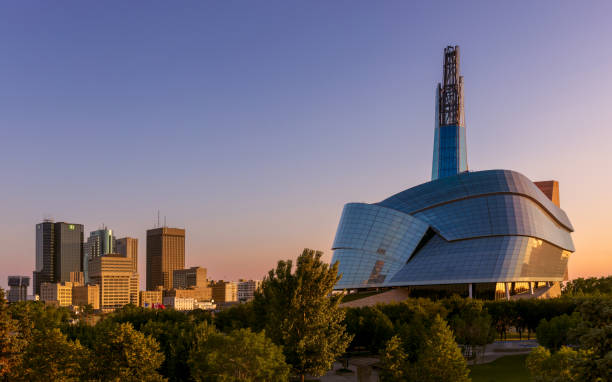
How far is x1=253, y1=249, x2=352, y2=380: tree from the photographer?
151 feet

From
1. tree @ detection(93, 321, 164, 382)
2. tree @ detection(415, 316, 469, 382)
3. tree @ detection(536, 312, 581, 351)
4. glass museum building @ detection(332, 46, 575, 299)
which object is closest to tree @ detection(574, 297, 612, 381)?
tree @ detection(415, 316, 469, 382)

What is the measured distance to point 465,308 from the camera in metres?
85.9

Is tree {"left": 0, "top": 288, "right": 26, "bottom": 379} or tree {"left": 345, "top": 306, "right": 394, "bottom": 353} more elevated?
tree {"left": 0, "top": 288, "right": 26, "bottom": 379}

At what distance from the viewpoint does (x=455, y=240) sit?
12594 cm

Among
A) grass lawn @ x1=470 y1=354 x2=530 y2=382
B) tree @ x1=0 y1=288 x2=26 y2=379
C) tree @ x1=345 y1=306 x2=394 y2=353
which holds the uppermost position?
tree @ x1=0 y1=288 x2=26 y2=379

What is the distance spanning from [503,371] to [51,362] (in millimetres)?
49264

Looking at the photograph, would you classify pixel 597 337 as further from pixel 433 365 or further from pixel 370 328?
pixel 370 328

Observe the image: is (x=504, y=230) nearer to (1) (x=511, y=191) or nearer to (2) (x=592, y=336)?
(1) (x=511, y=191)

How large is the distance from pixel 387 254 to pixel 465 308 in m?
42.1

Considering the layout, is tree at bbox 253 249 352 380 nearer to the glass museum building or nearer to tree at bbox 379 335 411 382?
tree at bbox 379 335 411 382

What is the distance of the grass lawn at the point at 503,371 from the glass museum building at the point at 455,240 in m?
45.7

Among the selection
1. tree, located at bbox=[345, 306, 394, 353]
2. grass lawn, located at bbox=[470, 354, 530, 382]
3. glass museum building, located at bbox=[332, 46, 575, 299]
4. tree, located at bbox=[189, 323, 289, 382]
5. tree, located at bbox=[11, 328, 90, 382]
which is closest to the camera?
tree, located at bbox=[189, 323, 289, 382]

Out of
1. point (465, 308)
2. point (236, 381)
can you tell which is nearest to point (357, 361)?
point (465, 308)

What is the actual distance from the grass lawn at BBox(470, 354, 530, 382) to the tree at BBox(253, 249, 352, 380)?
19.6 m
